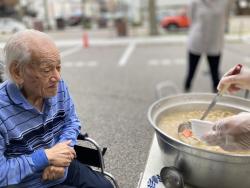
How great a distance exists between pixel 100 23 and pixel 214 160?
16.8 meters

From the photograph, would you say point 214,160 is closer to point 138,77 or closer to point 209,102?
point 209,102

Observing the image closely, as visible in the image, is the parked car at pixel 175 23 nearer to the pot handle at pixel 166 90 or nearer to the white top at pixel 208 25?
the pot handle at pixel 166 90

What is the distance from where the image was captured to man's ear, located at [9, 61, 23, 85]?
129cm

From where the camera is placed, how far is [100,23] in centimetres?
1777

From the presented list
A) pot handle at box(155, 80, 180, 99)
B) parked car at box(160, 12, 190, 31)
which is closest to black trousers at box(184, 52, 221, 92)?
pot handle at box(155, 80, 180, 99)

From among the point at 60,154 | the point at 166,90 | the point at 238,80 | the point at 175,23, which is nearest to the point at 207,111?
the point at 238,80

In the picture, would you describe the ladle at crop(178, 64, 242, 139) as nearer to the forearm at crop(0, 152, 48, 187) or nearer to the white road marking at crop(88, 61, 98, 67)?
the forearm at crop(0, 152, 48, 187)

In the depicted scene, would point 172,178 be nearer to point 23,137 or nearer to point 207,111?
point 207,111

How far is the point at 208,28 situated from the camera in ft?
12.2

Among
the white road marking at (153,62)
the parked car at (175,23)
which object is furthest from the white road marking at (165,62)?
the parked car at (175,23)

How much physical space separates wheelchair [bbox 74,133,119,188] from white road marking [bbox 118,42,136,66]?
497cm

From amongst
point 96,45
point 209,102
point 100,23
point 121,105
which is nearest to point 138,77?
point 121,105

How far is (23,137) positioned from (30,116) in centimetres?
9

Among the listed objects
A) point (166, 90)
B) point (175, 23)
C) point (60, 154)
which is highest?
point (60, 154)
